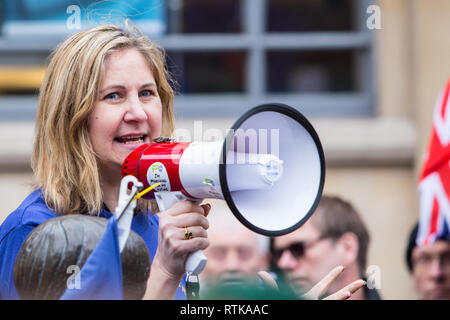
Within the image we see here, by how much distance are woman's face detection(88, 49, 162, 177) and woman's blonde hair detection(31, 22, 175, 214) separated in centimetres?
2

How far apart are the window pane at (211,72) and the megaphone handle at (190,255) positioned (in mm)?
3812

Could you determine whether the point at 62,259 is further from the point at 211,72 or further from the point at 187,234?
the point at 211,72

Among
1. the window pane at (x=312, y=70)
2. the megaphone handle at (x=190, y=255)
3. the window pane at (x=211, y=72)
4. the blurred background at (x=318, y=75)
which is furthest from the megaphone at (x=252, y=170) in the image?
the window pane at (x=312, y=70)

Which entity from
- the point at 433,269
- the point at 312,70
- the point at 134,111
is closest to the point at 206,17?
the point at 312,70

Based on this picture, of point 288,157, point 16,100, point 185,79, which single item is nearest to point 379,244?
point 185,79

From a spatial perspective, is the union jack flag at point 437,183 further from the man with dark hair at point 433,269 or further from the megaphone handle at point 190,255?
the megaphone handle at point 190,255

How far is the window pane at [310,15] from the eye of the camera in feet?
18.5

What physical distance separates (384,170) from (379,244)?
560 mm

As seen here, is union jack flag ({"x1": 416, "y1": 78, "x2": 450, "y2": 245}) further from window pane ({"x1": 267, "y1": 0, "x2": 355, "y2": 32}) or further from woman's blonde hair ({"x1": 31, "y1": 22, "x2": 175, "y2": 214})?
window pane ({"x1": 267, "y1": 0, "x2": 355, "y2": 32})

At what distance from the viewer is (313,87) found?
225 inches

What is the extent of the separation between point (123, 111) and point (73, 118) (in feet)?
0.46

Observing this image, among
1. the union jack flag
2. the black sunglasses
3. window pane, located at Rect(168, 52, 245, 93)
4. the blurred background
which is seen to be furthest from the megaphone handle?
window pane, located at Rect(168, 52, 245, 93)

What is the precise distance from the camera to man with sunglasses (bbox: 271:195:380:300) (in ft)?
11.7
